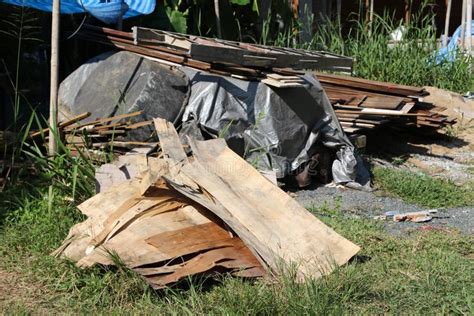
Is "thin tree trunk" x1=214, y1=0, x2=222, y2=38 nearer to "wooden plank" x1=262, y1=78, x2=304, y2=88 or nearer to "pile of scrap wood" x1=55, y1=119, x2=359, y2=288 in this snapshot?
"wooden plank" x1=262, y1=78, x2=304, y2=88

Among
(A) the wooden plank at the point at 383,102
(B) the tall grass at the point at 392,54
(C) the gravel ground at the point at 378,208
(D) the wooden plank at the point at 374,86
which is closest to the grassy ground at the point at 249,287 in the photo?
(C) the gravel ground at the point at 378,208

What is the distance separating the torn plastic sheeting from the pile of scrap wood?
179 centimetres

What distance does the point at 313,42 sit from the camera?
478 inches

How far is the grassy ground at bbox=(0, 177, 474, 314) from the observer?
177 inches

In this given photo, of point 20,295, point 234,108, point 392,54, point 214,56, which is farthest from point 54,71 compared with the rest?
point 392,54

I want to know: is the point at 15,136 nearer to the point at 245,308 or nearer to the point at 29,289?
the point at 29,289

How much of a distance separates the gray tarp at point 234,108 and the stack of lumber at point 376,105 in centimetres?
100

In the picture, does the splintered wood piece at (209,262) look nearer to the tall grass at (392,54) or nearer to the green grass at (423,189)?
the green grass at (423,189)

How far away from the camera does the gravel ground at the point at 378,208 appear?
21.8ft

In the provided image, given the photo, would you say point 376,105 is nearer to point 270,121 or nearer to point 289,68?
point 289,68

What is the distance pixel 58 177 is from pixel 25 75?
2.85 m

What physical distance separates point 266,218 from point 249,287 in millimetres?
838

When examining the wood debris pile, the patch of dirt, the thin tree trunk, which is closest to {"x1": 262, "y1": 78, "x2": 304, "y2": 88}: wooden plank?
the wood debris pile

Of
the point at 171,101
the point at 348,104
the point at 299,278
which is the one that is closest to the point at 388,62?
the point at 348,104
